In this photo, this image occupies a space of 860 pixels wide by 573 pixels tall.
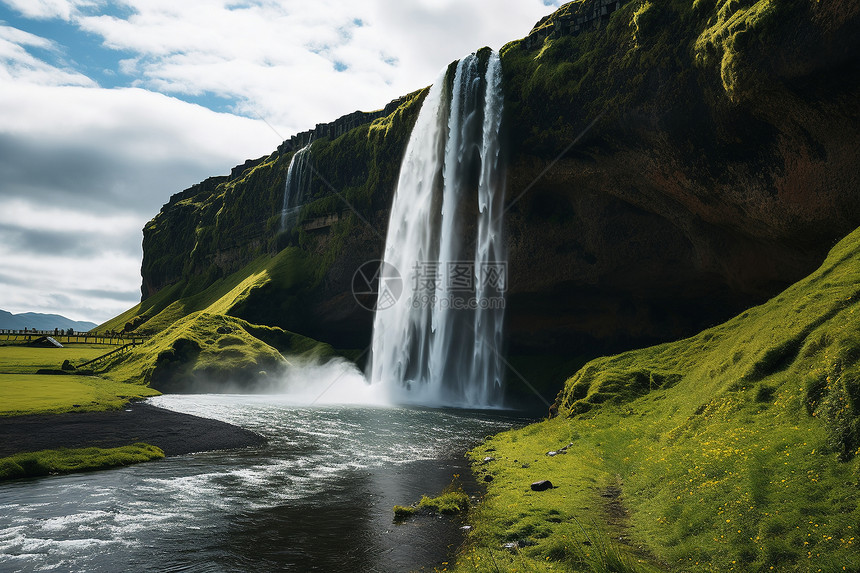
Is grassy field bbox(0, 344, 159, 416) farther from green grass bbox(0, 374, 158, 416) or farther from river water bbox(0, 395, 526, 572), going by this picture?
river water bbox(0, 395, 526, 572)

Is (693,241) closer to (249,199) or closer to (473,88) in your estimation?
(473,88)

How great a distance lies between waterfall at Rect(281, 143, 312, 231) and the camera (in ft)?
318

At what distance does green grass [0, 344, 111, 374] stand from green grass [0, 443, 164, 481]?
41.9 meters

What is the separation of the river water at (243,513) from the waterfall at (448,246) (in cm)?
3199

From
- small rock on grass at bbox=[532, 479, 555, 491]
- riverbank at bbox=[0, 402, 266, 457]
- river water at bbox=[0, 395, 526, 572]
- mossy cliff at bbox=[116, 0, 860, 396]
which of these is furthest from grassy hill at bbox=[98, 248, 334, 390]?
small rock on grass at bbox=[532, 479, 555, 491]

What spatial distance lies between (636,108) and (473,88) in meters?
19.0

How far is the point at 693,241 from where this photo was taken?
A: 46.9 metres

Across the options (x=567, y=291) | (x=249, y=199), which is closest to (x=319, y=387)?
(x=567, y=291)

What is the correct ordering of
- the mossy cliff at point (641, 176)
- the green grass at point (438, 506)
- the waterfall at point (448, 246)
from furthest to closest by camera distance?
the waterfall at point (448, 246), the mossy cliff at point (641, 176), the green grass at point (438, 506)

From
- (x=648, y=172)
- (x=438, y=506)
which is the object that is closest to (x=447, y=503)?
(x=438, y=506)

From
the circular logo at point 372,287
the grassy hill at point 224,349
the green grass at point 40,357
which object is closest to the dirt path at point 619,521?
the grassy hill at point 224,349

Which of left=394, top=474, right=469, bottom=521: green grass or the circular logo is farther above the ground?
the circular logo

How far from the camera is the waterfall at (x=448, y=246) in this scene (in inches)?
2183

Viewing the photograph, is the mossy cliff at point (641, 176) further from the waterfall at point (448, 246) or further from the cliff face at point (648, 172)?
the waterfall at point (448, 246)
